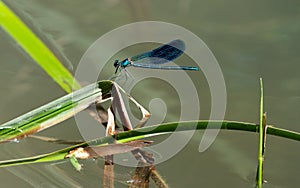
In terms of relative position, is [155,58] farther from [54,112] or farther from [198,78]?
[54,112]

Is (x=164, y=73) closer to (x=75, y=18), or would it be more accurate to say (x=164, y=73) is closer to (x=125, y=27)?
(x=125, y=27)

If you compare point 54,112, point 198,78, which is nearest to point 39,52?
point 54,112

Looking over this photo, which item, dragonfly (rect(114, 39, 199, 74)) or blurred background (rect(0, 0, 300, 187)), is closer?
blurred background (rect(0, 0, 300, 187))

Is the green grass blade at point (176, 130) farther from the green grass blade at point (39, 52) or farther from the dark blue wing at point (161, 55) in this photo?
the dark blue wing at point (161, 55)

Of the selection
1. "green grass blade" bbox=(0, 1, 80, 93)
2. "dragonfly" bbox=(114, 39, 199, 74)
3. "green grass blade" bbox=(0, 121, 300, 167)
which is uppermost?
"dragonfly" bbox=(114, 39, 199, 74)

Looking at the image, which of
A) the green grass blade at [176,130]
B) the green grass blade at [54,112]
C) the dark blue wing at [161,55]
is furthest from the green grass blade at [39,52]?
the dark blue wing at [161,55]

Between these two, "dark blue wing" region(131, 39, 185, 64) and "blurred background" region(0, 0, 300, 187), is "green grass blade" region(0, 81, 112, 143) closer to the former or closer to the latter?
"blurred background" region(0, 0, 300, 187)

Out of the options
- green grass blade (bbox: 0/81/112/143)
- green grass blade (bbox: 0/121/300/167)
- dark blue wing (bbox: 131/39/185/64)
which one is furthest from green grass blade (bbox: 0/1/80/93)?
dark blue wing (bbox: 131/39/185/64)
